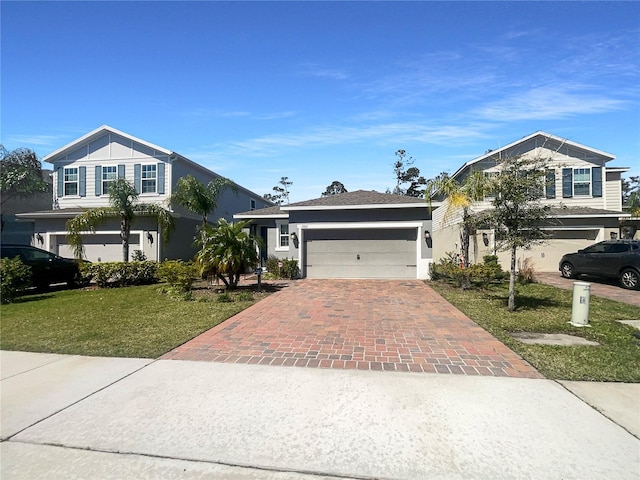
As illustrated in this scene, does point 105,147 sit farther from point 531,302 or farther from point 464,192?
point 531,302

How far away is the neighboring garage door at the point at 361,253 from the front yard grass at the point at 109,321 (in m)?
5.72

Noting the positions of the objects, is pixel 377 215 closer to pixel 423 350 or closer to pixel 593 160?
pixel 423 350

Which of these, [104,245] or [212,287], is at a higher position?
[104,245]

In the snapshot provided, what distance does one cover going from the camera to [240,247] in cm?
1116

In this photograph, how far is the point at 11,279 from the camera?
9836 mm

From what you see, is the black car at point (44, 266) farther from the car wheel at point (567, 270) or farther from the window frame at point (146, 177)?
the car wheel at point (567, 270)

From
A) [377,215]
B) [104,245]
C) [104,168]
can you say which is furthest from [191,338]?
[104,168]

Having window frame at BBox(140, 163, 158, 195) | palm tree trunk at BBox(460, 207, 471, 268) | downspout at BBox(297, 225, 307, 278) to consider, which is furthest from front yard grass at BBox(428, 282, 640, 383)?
window frame at BBox(140, 163, 158, 195)

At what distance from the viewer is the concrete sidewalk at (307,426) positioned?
107 inches

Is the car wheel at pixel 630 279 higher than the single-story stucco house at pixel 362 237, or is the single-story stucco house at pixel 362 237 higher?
the single-story stucco house at pixel 362 237

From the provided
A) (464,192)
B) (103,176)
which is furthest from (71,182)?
(464,192)

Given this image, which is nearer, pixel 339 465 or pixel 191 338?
pixel 339 465

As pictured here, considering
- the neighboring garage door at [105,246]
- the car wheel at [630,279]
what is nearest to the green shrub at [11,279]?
the neighboring garage door at [105,246]

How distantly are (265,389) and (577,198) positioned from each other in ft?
67.8
